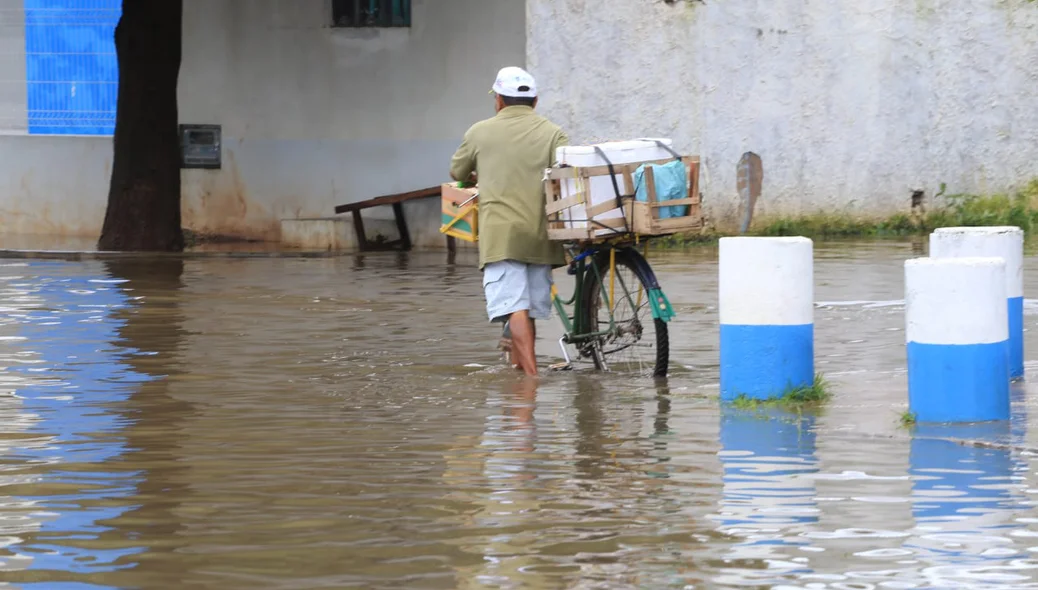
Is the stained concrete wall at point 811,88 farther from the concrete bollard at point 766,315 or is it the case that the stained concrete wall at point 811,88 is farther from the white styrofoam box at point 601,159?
the concrete bollard at point 766,315

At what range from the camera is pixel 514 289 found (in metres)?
9.54

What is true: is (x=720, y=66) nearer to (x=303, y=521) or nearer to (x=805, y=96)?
(x=805, y=96)

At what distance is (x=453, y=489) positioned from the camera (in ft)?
21.0

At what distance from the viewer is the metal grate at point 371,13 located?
20500mm

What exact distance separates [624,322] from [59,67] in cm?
1408

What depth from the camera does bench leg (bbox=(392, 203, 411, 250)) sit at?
20.1 meters

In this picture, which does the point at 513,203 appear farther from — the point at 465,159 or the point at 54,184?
the point at 54,184

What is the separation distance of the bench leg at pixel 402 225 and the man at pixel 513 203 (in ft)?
34.6

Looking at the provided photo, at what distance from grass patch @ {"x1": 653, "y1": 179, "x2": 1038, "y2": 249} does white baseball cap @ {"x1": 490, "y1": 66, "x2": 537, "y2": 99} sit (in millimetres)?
9074

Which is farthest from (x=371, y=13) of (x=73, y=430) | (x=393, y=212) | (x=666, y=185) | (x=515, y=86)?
(x=73, y=430)

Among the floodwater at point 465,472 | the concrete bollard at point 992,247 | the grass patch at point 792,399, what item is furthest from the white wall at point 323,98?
the grass patch at point 792,399

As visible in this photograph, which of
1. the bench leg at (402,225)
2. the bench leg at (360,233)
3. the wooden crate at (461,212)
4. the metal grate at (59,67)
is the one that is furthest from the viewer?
the metal grate at (59,67)

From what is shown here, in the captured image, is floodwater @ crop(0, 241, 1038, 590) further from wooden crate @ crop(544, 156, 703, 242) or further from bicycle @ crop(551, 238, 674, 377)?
wooden crate @ crop(544, 156, 703, 242)

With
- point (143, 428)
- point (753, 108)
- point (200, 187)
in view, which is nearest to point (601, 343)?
point (143, 428)
